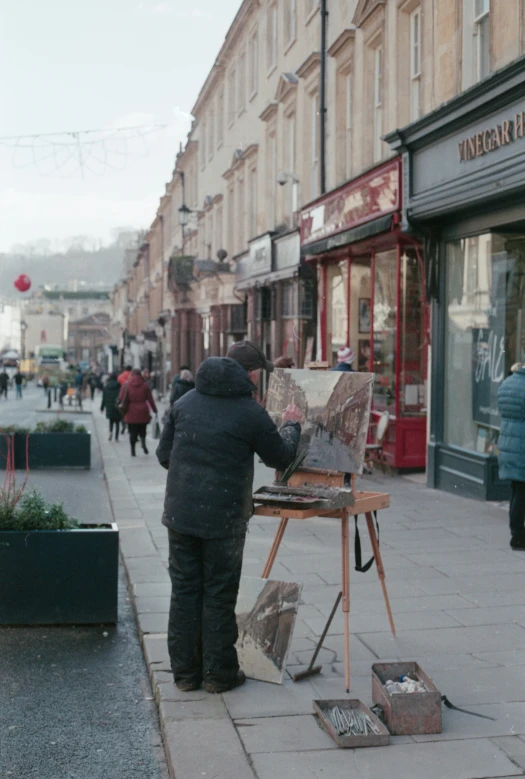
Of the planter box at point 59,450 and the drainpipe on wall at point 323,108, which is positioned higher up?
the drainpipe on wall at point 323,108

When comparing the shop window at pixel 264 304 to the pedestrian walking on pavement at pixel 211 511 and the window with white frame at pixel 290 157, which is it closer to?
the window with white frame at pixel 290 157

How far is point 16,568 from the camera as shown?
22.0ft

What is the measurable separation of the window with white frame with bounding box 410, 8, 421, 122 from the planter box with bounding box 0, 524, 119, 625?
31.3 feet

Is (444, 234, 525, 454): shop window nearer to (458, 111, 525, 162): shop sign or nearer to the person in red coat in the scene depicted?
(458, 111, 525, 162): shop sign

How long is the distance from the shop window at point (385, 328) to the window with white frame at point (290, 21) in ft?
27.4

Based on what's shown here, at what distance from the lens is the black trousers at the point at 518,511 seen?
354 inches

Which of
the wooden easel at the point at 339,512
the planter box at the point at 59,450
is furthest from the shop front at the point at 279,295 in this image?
the wooden easel at the point at 339,512

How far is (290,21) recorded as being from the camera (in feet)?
74.4

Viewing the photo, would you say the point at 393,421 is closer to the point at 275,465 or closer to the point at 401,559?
the point at 401,559

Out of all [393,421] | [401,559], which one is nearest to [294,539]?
[401,559]

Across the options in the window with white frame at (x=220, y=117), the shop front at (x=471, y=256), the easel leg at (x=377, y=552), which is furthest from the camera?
the window with white frame at (x=220, y=117)

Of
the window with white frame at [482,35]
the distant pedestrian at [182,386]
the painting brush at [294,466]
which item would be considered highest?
the window with white frame at [482,35]

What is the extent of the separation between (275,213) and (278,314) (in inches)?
98.7

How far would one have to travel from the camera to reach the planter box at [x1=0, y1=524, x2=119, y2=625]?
6.70 meters
